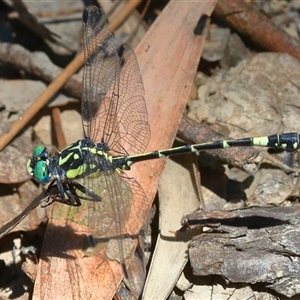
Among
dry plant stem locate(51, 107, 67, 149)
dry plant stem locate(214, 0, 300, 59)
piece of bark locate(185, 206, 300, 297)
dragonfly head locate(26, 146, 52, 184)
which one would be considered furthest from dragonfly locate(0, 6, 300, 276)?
dry plant stem locate(214, 0, 300, 59)

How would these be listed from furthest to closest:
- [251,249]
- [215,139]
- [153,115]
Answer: [153,115], [215,139], [251,249]

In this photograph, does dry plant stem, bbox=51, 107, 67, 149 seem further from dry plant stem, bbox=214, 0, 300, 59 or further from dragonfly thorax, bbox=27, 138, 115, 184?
dry plant stem, bbox=214, 0, 300, 59

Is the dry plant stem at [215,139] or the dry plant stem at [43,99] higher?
the dry plant stem at [43,99]

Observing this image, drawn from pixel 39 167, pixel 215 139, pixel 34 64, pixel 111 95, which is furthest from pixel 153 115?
pixel 34 64

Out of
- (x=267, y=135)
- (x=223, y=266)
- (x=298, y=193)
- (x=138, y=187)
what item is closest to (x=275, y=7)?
(x=267, y=135)

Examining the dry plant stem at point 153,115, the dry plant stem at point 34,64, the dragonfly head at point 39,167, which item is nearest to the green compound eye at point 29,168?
the dragonfly head at point 39,167

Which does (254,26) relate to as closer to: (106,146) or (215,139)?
(215,139)

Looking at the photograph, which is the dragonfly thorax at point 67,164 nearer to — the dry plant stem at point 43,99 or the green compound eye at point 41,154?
the green compound eye at point 41,154

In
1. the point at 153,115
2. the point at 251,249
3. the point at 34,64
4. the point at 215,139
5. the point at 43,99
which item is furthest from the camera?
the point at 34,64
